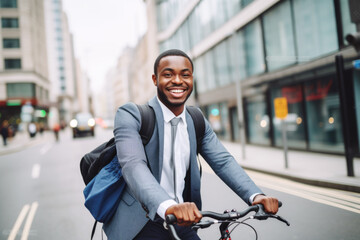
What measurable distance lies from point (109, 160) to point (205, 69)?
20.8 metres

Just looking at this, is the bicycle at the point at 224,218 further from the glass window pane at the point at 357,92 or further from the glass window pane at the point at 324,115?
the glass window pane at the point at 324,115

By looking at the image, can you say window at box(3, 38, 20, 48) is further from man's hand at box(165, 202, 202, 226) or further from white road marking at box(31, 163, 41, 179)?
man's hand at box(165, 202, 202, 226)

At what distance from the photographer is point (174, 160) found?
172cm

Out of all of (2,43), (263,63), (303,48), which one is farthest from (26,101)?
(303,48)

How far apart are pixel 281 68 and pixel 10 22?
4194 centimetres

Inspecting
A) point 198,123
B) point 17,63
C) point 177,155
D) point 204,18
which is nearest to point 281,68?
point 204,18

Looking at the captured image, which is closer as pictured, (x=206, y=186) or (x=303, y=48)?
(x=206, y=186)

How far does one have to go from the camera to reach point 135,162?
156 cm

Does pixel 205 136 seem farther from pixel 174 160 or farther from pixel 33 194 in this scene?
pixel 33 194

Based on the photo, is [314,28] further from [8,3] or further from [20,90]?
[8,3]

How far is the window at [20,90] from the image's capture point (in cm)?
3950

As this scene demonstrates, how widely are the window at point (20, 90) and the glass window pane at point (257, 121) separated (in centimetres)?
3520

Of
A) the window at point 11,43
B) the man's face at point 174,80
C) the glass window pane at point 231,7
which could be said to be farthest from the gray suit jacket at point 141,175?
the window at point 11,43

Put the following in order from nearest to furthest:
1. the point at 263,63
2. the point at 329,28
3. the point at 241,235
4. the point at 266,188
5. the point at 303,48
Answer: the point at 241,235
the point at 266,188
the point at 329,28
the point at 303,48
the point at 263,63
